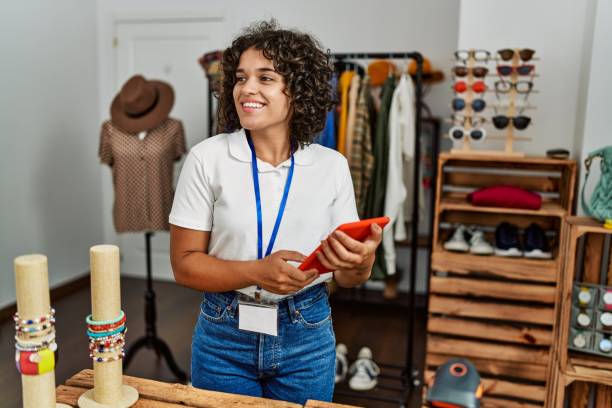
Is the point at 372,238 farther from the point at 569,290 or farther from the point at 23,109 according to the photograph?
the point at 23,109

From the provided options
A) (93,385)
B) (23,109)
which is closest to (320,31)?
(23,109)

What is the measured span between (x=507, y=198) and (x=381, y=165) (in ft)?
2.11

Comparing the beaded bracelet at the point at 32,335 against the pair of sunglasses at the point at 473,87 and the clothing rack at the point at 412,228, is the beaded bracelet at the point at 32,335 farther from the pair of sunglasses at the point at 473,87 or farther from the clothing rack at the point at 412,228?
the pair of sunglasses at the point at 473,87

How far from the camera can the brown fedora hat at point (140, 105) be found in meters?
2.91

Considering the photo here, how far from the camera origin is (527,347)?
2484mm

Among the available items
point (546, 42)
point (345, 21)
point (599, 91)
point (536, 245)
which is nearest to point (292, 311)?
point (536, 245)

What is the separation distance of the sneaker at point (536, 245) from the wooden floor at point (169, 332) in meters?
0.91

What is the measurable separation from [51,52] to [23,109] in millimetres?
490

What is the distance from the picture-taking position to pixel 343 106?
282cm

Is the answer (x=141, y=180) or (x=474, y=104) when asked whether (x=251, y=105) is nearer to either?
(x=474, y=104)

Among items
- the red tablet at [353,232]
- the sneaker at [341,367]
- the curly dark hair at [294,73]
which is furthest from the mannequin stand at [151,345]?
the red tablet at [353,232]

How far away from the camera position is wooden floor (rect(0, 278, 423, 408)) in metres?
2.91

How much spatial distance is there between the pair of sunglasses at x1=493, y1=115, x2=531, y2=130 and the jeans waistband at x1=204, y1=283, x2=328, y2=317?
1.59m

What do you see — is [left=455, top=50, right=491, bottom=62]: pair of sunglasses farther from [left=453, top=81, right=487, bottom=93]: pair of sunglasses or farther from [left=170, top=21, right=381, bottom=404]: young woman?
[left=170, top=21, right=381, bottom=404]: young woman
